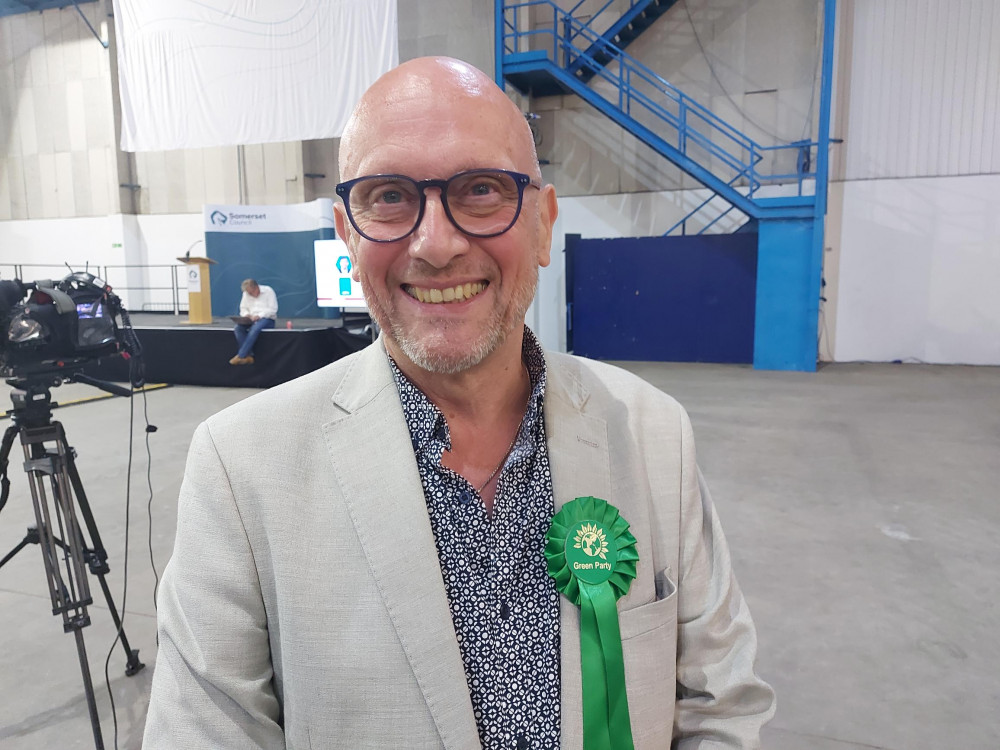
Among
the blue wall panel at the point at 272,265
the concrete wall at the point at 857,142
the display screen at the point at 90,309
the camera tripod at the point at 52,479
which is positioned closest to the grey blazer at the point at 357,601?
the camera tripod at the point at 52,479

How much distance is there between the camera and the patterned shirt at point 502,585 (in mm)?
942

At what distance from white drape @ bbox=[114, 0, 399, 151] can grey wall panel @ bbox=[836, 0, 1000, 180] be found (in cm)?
676

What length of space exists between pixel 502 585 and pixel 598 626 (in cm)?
15

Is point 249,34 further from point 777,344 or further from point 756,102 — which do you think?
point 777,344

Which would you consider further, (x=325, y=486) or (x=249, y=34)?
(x=249, y=34)

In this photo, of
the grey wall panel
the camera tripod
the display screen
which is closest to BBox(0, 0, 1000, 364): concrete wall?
the grey wall panel

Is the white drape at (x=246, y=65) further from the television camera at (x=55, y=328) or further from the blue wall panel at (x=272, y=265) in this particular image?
the television camera at (x=55, y=328)

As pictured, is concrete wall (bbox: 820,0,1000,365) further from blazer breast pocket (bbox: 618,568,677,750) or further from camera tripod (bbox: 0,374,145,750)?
blazer breast pocket (bbox: 618,568,677,750)

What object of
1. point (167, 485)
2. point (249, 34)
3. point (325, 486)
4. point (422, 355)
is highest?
point (249, 34)

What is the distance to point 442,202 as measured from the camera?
0.94 meters

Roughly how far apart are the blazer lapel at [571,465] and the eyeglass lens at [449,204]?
296 mm

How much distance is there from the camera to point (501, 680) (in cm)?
95

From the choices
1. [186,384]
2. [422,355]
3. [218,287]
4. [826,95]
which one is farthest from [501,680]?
[218,287]

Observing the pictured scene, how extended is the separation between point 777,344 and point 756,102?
373 centimetres
